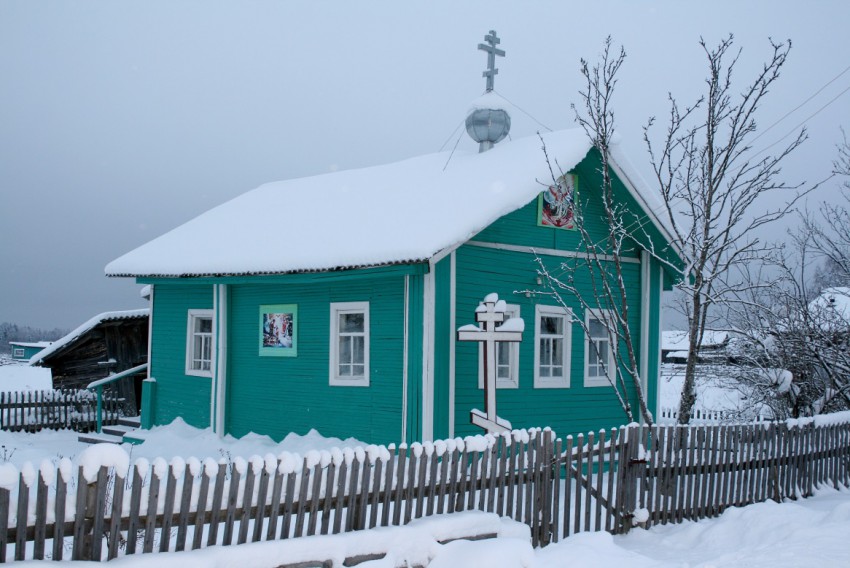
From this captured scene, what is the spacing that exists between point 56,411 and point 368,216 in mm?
11183

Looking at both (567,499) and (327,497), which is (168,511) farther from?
(567,499)

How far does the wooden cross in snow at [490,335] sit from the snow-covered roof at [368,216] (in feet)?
3.22

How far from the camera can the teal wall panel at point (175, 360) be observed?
14.4 metres

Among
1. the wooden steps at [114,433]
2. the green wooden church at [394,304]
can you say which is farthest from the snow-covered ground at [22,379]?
the green wooden church at [394,304]

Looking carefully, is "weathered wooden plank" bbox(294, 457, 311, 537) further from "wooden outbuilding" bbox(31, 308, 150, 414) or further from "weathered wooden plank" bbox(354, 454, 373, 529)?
"wooden outbuilding" bbox(31, 308, 150, 414)

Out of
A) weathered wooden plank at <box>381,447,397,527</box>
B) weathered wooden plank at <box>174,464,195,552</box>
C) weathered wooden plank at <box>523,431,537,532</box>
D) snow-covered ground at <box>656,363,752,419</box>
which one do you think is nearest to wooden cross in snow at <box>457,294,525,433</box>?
weathered wooden plank at <box>523,431,537,532</box>

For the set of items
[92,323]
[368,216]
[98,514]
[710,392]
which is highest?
[368,216]

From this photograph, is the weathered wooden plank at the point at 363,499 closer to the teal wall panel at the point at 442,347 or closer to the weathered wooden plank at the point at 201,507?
the weathered wooden plank at the point at 201,507

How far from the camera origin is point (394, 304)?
11.4 meters

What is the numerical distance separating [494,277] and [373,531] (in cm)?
591

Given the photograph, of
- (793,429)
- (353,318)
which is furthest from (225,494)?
(793,429)

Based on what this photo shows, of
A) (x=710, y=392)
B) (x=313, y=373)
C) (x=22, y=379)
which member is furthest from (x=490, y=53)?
(x=22, y=379)

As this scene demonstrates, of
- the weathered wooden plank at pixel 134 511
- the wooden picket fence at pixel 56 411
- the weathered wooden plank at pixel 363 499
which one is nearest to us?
the weathered wooden plank at pixel 134 511

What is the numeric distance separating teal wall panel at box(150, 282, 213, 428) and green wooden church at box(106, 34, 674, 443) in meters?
0.04
